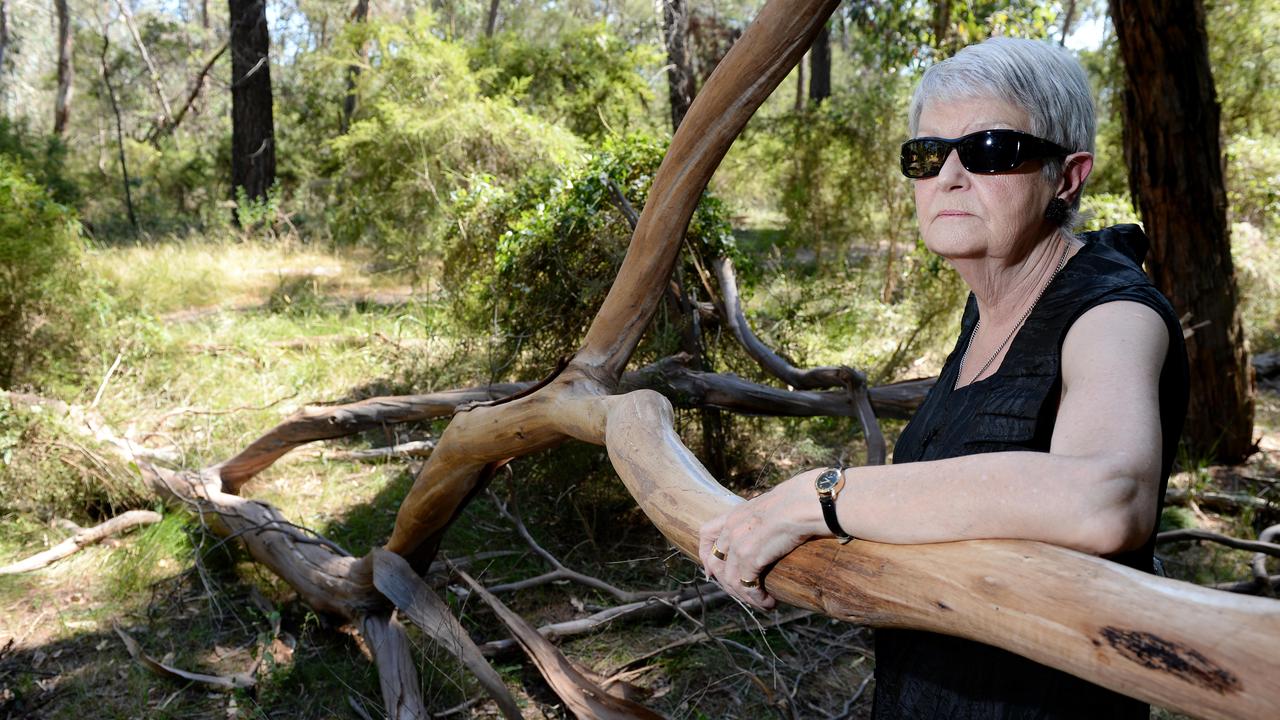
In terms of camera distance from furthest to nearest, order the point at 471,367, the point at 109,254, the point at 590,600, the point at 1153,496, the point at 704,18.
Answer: the point at 704,18, the point at 109,254, the point at 471,367, the point at 590,600, the point at 1153,496

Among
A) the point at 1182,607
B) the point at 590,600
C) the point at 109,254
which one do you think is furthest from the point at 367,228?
the point at 1182,607

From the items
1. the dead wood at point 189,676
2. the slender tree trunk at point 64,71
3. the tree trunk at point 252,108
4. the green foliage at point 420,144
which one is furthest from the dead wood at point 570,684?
the slender tree trunk at point 64,71

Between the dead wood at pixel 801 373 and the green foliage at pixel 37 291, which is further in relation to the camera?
the green foliage at pixel 37 291

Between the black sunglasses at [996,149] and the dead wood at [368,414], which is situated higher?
the black sunglasses at [996,149]

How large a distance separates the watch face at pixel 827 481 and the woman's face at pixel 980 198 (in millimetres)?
528

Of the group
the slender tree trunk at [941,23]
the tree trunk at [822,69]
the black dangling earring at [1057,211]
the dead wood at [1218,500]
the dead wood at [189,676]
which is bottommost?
the dead wood at [189,676]

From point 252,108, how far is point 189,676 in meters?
11.3

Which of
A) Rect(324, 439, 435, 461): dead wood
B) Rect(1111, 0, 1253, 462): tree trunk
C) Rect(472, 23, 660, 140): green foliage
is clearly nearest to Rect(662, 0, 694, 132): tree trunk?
Rect(472, 23, 660, 140): green foliage

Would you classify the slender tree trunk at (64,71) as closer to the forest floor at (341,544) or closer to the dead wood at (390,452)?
the forest floor at (341,544)

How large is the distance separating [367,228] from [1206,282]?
8.60 m

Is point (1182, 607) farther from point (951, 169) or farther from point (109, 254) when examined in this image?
point (109, 254)

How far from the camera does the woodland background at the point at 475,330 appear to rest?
3686 mm

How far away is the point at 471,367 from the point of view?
6.15 metres

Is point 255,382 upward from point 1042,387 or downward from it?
downward
